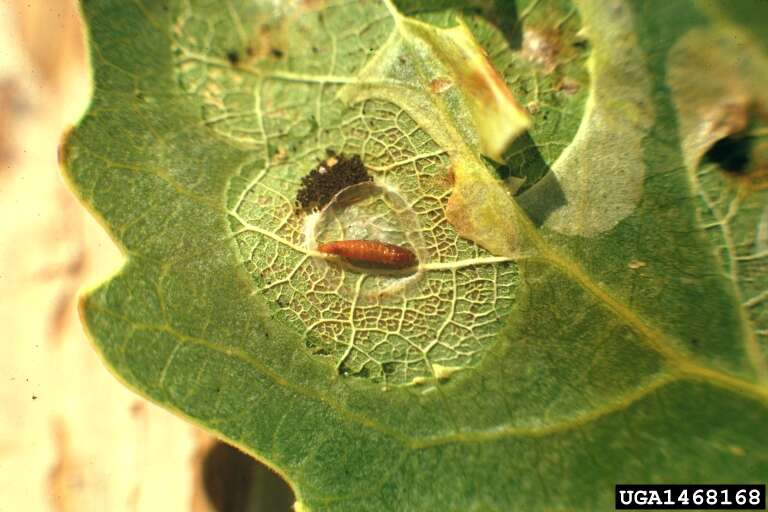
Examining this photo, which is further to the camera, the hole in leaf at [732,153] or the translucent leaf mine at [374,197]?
the translucent leaf mine at [374,197]

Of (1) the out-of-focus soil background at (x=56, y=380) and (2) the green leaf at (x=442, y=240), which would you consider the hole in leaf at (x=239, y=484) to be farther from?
(2) the green leaf at (x=442, y=240)

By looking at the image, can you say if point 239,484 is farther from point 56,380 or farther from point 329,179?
point 329,179

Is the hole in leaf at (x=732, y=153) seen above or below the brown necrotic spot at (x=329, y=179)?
below

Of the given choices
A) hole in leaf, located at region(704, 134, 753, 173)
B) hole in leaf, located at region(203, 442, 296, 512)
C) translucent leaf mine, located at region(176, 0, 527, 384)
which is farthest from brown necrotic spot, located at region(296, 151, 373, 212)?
hole in leaf, located at region(203, 442, 296, 512)

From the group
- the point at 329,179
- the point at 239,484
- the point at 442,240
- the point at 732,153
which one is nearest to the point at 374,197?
the point at 329,179

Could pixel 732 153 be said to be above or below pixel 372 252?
below

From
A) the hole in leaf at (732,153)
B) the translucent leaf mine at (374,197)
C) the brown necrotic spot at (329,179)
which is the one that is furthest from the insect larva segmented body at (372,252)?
the hole in leaf at (732,153)

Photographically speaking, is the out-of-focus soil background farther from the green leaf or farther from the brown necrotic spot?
the brown necrotic spot
